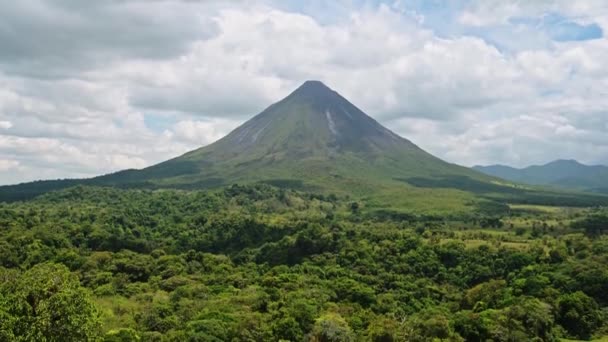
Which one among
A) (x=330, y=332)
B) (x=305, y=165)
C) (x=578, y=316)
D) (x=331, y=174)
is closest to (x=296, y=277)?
(x=330, y=332)

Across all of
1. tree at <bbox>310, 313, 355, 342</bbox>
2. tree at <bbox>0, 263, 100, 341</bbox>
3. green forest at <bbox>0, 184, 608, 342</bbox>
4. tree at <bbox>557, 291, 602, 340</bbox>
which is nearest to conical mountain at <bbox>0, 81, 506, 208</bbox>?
green forest at <bbox>0, 184, 608, 342</bbox>

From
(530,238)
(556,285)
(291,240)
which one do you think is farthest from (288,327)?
(530,238)

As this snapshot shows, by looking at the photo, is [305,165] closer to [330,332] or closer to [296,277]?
[296,277]

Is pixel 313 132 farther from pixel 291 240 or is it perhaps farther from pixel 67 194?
pixel 291 240

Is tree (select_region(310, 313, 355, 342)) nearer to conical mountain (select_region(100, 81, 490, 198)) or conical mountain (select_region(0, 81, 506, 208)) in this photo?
conical mountain (select_region(0, 81, 506, 208))

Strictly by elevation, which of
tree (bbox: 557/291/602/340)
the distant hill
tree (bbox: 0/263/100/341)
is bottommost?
tree (bbox: 557/291/602/340)

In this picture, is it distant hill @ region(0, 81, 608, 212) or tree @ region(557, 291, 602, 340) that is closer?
tree @ region(557, 291, 602, 340)

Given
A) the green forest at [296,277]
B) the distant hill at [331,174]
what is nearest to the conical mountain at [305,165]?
the distant hill at [331,174]

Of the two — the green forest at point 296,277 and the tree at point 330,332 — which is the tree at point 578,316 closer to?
the green forest at point 296,277
